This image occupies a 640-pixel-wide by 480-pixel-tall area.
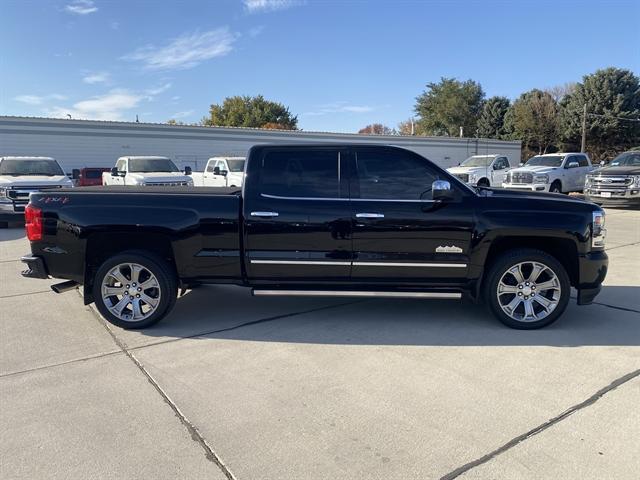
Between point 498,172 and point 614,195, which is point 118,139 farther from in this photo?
point 614,195

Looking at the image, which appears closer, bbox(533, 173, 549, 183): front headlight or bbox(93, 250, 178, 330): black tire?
bbox(93, 250, 178, 330): black tire

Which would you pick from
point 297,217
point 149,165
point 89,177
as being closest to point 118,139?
point 89,177

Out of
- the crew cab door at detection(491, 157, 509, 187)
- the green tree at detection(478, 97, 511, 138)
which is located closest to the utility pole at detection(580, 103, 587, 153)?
the green tree at detection(478, 97, 511, 138)

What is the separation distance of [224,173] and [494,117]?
45163mm

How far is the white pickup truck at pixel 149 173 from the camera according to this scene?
1405cm

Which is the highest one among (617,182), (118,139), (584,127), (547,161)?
(584,127)

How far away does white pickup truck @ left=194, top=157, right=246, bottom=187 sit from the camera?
665 inches

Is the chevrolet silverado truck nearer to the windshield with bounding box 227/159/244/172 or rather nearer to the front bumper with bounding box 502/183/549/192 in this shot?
the front bumper with bounding box 502/183/549/192

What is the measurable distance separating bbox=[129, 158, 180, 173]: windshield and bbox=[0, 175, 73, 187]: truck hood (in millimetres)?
2622

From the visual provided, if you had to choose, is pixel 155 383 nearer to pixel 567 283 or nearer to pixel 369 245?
pixel 369 245

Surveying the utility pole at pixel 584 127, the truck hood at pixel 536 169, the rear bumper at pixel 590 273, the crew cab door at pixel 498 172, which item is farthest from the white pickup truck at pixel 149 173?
the utility pole at pixel 584 127

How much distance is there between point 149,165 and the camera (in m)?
15.7

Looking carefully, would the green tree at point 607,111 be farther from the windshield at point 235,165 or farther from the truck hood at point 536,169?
the windshield at point 235,165

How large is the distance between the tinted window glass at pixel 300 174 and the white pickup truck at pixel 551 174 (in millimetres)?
14851
